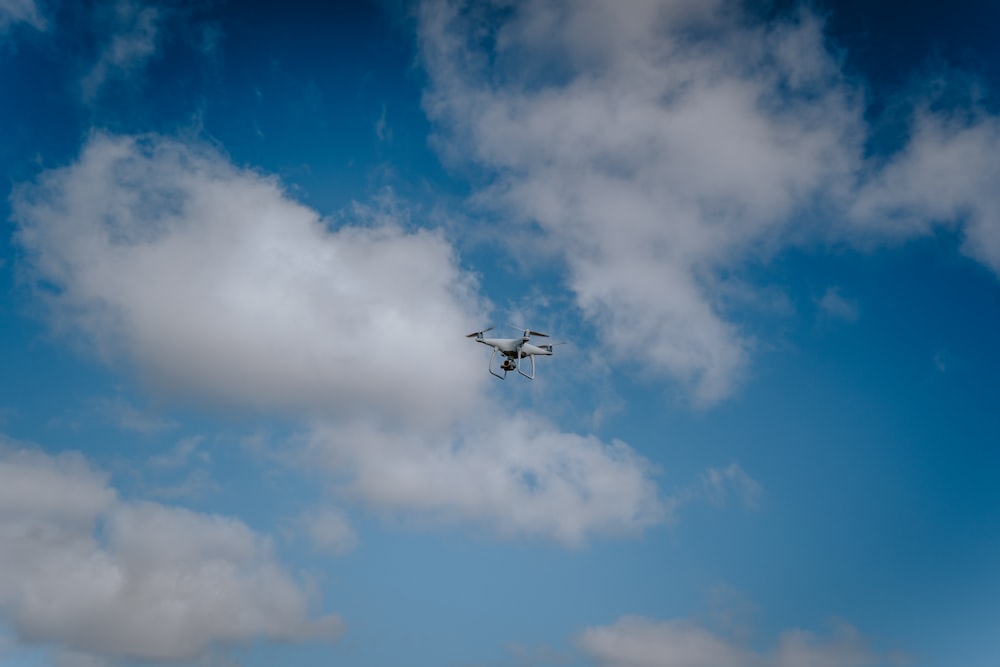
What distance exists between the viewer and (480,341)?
99.6 m

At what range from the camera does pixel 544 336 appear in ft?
329

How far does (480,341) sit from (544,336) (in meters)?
11.2
